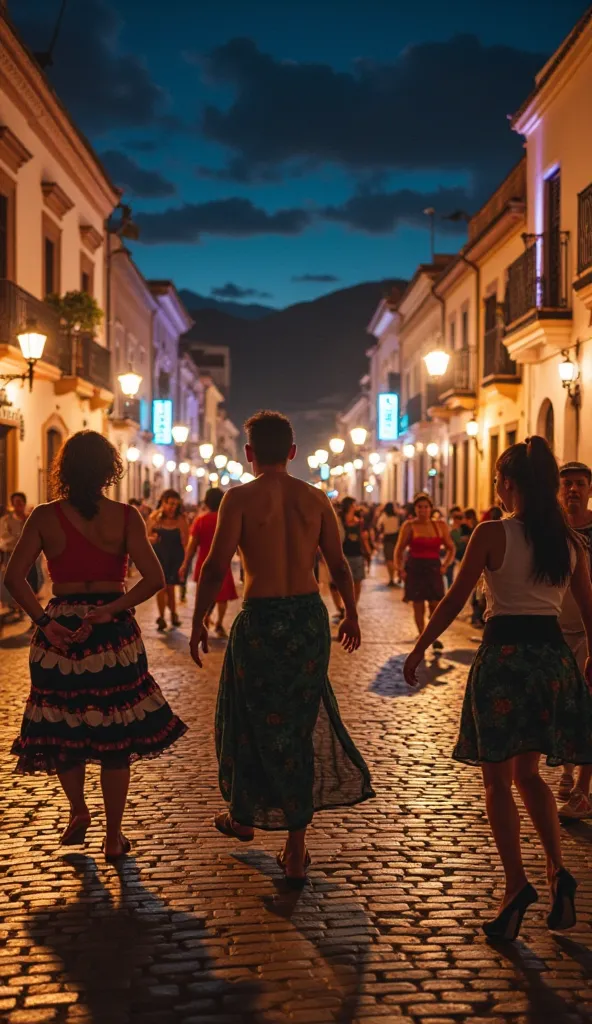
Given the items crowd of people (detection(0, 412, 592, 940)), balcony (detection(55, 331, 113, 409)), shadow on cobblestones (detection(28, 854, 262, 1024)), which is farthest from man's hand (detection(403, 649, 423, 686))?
balcony (detection(55, 331, 113, 409))

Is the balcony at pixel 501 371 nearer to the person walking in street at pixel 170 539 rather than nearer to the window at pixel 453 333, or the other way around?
the window at pixel 453 333

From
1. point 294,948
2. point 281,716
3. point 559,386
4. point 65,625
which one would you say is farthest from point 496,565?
point 559,386

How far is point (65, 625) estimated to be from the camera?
5234mm

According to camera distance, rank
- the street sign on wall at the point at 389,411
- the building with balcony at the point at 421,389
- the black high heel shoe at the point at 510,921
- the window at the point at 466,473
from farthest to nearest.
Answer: the street sign on wall at the point at 389,411
the building with balcony at the point at 421,389
the window at the point at 466,473
the black high heel shoe at the point at 510,921

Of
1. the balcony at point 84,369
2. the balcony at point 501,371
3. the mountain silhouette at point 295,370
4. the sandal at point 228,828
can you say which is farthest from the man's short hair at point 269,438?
the mountain silhouette at point 295,370

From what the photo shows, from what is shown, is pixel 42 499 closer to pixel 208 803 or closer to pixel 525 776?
pixel 208 803

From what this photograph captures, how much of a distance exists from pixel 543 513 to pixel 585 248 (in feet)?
45.1

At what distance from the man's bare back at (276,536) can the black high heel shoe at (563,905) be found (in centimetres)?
148

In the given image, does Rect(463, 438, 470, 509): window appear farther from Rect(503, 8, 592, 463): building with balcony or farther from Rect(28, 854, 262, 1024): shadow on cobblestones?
Rect(28, 854, 262, 1024): shadow on cobblestones

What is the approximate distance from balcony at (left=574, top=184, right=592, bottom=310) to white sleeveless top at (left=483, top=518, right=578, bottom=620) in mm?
12376

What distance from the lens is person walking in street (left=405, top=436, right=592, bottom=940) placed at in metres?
4.43

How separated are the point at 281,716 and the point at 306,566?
2.00 feet

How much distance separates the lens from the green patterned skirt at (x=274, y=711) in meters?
4.96

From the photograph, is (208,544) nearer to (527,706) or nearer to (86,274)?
(527,706)
